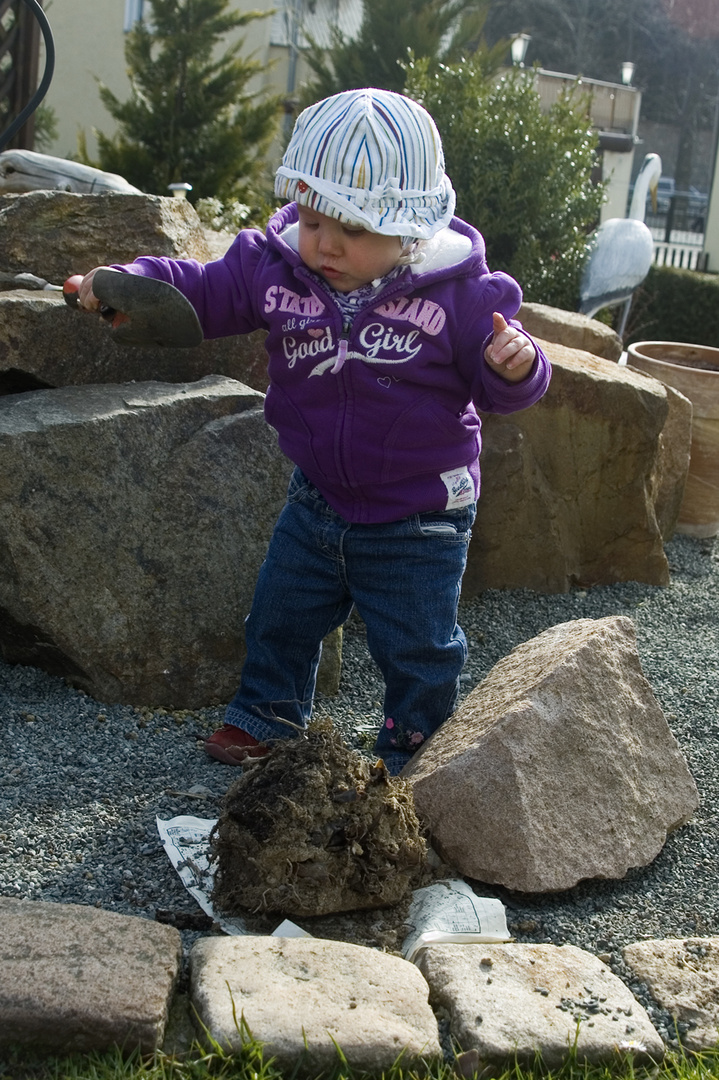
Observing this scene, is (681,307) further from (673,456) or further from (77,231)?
(77,231)

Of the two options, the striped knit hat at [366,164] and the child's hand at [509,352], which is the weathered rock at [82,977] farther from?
the striped knit hat at [366,164]

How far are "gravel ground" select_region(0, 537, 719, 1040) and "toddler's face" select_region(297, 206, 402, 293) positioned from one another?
1190mm

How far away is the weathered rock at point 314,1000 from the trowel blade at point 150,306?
4.53 feet

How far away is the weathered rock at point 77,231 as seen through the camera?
11.6 ft

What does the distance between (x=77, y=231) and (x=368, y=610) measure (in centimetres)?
173

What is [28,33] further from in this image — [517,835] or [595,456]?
[517,835]

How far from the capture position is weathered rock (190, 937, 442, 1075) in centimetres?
170

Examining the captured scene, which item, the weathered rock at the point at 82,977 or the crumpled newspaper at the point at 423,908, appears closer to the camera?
the weathered rock at the point at 82,977

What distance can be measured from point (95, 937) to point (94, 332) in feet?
6.39

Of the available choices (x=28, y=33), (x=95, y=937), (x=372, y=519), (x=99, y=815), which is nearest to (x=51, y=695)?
(x=99, y=815)

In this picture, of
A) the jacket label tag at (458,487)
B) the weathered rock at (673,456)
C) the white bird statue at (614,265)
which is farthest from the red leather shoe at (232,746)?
the white bird statue at (614,265)

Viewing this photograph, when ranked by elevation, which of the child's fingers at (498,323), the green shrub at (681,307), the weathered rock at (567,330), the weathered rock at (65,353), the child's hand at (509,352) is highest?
the child's fingers at (498,323)

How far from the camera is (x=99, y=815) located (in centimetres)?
243

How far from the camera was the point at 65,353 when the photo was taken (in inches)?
128
